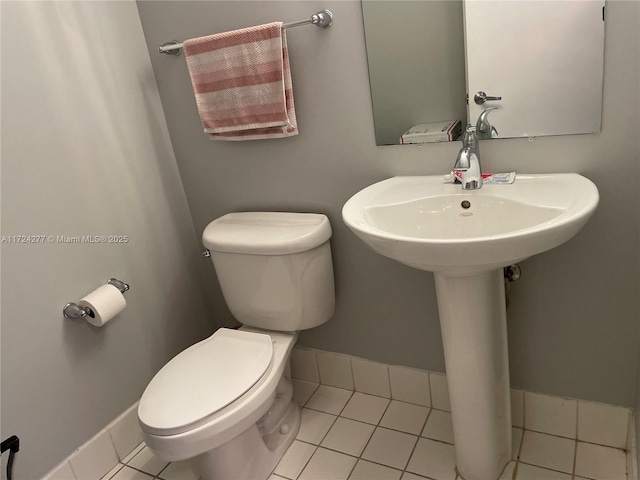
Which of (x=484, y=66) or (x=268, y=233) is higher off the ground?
(x=484, y=66)

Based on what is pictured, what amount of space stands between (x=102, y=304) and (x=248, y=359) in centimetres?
48

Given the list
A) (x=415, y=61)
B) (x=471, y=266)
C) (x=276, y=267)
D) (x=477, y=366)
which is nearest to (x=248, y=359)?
(x=276, y=267)

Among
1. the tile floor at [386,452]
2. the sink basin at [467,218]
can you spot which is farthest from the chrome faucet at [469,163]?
the tile floor at [386,452]

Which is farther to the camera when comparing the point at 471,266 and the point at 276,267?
the point at 276,267

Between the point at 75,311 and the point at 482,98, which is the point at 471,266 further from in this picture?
the point at 75,311

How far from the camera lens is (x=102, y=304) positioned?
1.53 m

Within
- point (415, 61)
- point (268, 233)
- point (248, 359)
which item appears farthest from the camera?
point (268, 233)

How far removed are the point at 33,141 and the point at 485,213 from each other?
125cm

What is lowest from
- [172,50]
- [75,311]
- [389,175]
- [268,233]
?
[75,311]

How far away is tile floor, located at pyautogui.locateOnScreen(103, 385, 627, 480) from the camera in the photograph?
149 centimetres

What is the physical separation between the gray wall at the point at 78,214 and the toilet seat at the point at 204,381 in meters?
0.31

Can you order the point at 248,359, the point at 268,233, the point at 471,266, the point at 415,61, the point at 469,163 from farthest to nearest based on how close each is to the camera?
the point at 268,233 < the point at 248,359 < the point at 415,61 < the point at 469,163 < the point at 471,266

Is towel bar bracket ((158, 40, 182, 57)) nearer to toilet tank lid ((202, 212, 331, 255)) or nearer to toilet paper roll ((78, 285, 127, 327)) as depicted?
toilet tank lid ((202, 212, 331, 255))

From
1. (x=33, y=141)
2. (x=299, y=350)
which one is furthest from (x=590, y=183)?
(x=33, y=141)
